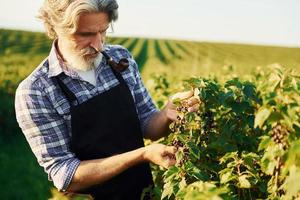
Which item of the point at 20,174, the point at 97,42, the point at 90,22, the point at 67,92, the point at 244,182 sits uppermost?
the point at 90,22

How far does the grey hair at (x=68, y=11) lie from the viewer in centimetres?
299

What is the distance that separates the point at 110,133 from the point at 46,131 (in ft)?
1.12

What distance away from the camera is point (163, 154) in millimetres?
2641

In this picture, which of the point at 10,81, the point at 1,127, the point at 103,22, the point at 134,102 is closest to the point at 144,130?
the point at 134,102

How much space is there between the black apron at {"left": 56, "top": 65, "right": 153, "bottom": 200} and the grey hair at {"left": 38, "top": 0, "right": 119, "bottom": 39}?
0.29 m

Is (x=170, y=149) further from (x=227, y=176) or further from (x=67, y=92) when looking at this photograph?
(x=67, y=92)

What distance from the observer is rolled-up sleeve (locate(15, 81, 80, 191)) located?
9.86 feet

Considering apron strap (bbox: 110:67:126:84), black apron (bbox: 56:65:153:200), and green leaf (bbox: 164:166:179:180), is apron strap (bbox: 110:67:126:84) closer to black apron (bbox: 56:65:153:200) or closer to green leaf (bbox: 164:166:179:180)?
black apron (bbox: 56:65:153:200)

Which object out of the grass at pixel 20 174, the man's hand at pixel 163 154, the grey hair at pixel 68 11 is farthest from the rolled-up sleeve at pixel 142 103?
the grass at pixel 20 174

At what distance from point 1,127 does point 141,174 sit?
6.34 metres

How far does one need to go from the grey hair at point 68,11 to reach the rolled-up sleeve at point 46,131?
14.1 inches

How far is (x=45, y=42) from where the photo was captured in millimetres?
26250

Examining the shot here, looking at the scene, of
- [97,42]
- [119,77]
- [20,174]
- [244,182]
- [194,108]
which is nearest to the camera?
[244,182]

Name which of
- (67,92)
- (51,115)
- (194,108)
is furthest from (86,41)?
(194,108)
